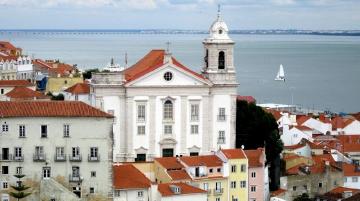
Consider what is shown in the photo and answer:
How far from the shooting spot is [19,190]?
106ft

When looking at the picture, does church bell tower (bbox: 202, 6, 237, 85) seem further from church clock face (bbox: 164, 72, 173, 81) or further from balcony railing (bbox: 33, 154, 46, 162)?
balcony railing (bbox: 33, 154, 46, 162)

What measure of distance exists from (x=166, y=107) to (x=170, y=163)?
613cm

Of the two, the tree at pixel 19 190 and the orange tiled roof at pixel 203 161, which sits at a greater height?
the orange tiled roof at pixel 203 161

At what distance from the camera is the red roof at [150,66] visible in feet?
144

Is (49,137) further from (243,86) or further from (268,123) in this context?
(243,86)

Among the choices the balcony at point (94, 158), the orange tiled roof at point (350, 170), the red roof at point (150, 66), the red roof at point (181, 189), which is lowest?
the red roof at point (181, 189)

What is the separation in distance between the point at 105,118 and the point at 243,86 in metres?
88.4

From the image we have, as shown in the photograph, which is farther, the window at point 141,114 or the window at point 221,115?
the window at point 221,115

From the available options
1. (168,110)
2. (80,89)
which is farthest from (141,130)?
(80,89)

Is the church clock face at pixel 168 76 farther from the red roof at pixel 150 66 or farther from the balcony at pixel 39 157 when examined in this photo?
the balcony at pixel 39 157

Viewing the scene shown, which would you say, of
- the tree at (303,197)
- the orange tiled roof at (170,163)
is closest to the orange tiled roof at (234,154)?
the orange tiled roof at (170,163)

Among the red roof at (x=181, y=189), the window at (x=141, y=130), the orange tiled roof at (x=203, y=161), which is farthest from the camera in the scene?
the window at (x=141, y=130)

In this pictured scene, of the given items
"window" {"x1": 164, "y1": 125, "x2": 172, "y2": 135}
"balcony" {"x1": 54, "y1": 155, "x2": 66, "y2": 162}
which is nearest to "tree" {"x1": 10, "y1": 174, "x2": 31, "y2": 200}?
"balcony" {"x1": 54, "y1": 155, "x2": 66, "y2": 162}

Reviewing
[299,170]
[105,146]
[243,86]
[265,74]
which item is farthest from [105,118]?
[265,74]
